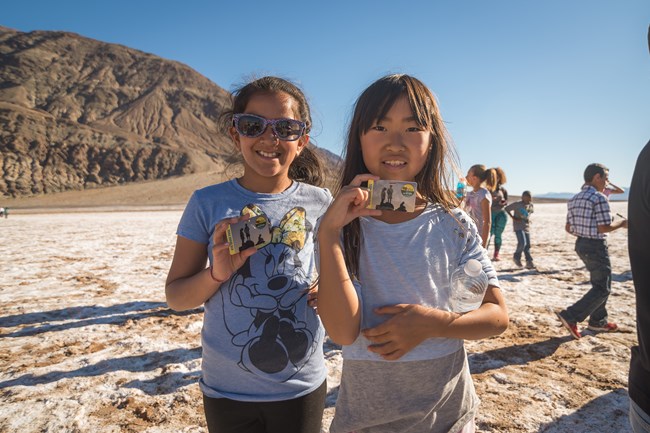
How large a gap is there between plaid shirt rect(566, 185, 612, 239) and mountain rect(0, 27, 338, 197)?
1052 inches

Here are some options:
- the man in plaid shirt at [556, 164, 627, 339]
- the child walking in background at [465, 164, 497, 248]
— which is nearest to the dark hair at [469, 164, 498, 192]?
the child walking in background at [465, 164, 497, 248]

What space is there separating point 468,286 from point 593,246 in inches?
166

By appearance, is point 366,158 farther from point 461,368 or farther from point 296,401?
point 296,401

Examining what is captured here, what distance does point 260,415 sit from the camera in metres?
1.47

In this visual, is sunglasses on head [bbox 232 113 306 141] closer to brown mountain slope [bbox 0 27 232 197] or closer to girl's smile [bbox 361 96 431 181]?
girl's smile [bbox 361 96 431 181]

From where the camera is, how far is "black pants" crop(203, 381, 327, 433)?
1428 mm

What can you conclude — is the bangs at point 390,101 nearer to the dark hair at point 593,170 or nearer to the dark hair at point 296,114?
the dark hair at point 296,114

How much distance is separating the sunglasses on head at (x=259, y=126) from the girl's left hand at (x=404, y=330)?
942mm

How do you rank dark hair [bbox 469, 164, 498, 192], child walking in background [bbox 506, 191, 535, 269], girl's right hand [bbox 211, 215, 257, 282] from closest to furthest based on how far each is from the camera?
girl's right hand [bbox 211, 215, 257, 282]
dark hair [bbox 469, 164, 498, 192]
child walking in background [bbox 506, 191, 535, 269]

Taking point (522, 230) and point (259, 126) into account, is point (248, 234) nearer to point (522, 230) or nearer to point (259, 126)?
point (259, 126)

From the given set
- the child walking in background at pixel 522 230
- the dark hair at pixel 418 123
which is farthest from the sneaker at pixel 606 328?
the dark hair at pixel 418 123

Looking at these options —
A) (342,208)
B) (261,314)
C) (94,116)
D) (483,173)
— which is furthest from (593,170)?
(94,116)

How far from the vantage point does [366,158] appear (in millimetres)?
1405

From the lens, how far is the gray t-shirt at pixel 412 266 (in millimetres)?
1327
